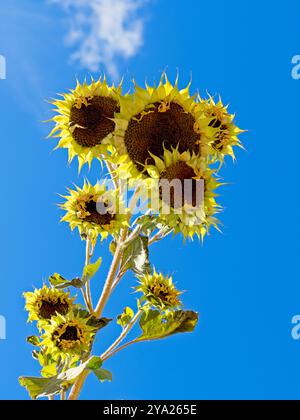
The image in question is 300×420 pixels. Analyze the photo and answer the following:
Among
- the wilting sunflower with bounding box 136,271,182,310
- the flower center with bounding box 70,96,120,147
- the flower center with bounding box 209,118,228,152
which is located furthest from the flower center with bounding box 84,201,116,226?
the flower center with bounding box 209,118,228,152

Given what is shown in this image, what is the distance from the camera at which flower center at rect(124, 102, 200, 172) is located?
140 inches

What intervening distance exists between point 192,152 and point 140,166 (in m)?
0.34

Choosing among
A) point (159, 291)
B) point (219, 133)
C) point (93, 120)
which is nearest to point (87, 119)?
point (93, 120)

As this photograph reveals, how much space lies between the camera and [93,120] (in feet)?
13.6

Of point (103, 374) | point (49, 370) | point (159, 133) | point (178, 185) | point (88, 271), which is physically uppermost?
point (159, 133)

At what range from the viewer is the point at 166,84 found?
12.2ft

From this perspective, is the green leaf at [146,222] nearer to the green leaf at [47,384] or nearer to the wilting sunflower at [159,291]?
the wilting sunflower at [159,291]

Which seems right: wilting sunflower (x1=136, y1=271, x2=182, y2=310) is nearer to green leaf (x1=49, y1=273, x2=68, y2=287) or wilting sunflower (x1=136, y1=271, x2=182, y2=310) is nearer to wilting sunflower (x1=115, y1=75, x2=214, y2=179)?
green leaf (x1=49, y1=273, x2=68, y2=287)

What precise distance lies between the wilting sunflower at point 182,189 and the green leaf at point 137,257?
96 cm

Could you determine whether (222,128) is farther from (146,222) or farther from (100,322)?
(100,322)

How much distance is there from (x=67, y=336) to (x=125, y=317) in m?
0.75

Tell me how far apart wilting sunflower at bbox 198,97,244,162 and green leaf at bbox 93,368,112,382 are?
69.2 inches
